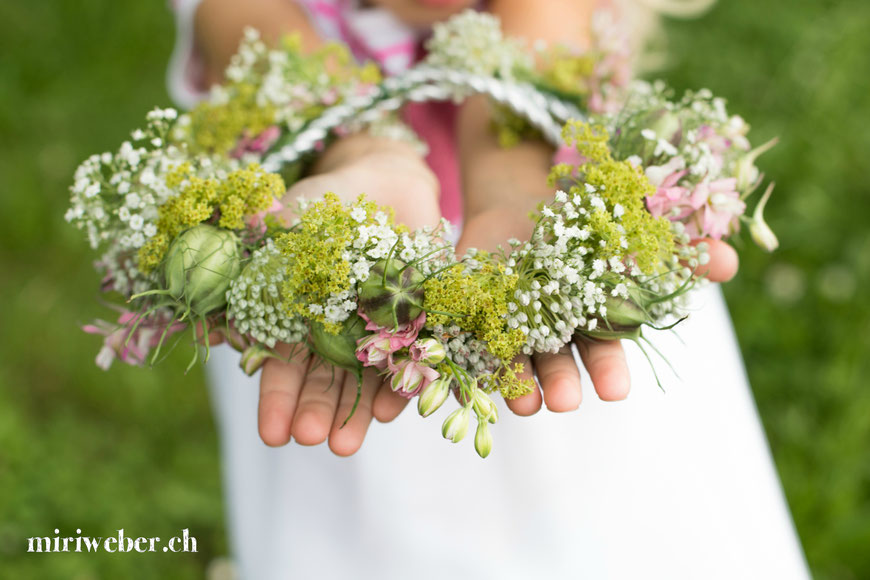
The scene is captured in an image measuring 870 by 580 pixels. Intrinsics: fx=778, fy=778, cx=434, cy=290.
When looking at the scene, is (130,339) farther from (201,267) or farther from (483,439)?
(483,439)

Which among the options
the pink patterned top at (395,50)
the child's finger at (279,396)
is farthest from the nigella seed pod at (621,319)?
the pink patterned top at (395,50)

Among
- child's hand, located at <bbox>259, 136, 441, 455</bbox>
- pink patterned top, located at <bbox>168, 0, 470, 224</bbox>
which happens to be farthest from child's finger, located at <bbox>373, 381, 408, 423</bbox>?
pink patterned top, located at <bbox>168, 0, 470, 224</bbox>

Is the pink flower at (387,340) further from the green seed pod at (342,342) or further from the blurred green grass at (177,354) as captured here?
the blurred green grass at (177,354)

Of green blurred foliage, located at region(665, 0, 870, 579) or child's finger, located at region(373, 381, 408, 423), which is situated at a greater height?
green blurred foliage, located at region(665, 0, 870, 579)

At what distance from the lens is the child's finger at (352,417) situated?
981 mm

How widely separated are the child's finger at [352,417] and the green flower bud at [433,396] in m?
0.12

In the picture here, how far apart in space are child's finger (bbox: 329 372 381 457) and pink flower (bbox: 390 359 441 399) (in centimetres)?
8

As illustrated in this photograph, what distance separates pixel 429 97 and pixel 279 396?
1.85 ft

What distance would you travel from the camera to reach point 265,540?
4.52 ft

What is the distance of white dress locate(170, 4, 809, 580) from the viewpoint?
43.5 inches

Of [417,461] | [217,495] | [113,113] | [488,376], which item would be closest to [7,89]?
[113,113]

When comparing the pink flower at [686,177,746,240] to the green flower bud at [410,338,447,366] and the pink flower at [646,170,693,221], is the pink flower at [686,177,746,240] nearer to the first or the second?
the pink flower at [646,170,693,221]

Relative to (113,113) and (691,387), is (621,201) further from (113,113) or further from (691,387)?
(113,113)

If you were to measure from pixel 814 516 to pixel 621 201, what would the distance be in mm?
1404
